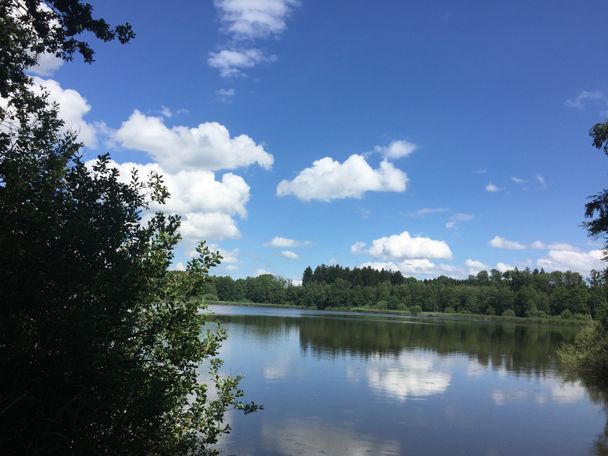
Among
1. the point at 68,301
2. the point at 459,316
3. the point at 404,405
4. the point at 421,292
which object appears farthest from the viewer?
the point at 421,292

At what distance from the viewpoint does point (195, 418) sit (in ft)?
30.0

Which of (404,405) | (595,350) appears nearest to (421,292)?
(595,350)

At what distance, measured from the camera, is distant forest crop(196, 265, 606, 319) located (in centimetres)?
13338

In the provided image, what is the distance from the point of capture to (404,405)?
21.1m

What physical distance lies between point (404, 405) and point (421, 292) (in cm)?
14199

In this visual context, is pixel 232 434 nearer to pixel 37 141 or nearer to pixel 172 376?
pixel 172 376

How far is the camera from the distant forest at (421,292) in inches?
5251

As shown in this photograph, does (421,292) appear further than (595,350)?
Yes


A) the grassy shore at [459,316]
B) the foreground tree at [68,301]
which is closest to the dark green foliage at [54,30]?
the foreground tree at [68,301]

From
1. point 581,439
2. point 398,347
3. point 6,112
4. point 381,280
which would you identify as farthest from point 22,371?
point 381,280

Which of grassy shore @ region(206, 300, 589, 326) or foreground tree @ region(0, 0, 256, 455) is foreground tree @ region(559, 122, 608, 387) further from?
grassy shore @ region(206, 300, 589, 326)

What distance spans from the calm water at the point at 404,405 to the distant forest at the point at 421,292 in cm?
8605

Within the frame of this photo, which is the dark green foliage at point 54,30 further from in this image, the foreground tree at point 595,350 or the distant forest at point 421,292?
the distant forest at point 421,292

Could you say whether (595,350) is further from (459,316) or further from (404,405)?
(459,316)
